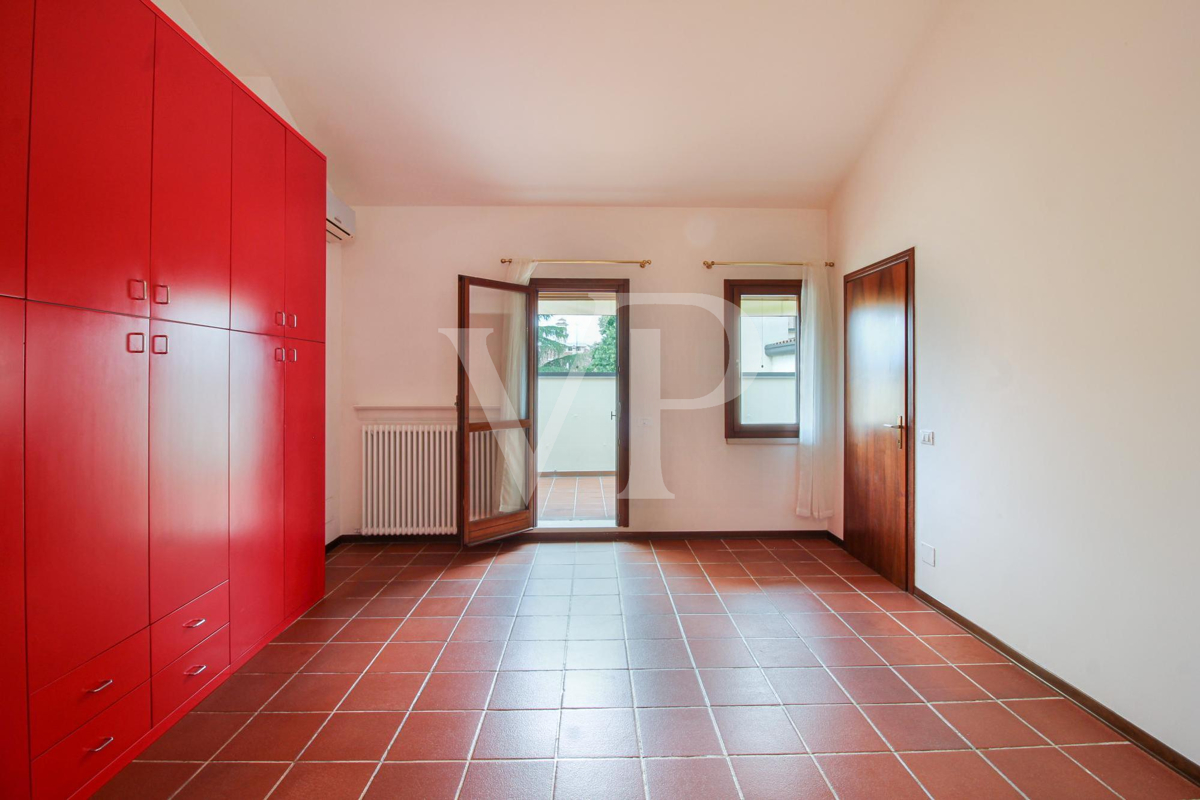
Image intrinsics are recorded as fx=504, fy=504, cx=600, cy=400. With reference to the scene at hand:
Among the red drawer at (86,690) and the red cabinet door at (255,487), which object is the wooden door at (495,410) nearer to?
the red cabinet door at (255,487)

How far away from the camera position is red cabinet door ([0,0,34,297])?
1.31m

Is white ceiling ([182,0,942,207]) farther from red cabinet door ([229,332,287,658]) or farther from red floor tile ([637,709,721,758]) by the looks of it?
red floor tile ([637,709,721,758])

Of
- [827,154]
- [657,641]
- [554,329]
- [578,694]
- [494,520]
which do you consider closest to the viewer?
[578,694]

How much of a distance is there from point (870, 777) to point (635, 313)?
3.20 meters

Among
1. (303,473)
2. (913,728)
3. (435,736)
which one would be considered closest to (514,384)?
(303,473)

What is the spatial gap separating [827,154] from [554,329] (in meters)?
3.88

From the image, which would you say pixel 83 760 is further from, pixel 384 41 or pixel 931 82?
pixel 931 82

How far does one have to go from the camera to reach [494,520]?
12.9ft

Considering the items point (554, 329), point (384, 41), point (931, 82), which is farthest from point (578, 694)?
point (554, 329)

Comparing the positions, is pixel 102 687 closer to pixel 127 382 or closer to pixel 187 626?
pixel 187 626

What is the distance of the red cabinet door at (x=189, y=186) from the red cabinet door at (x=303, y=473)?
1.99ft

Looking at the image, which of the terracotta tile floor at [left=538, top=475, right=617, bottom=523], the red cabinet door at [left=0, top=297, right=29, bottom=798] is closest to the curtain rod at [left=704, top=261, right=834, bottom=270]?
the terracotta tile floor at [left=538, top=475, right=617, bottom=523]

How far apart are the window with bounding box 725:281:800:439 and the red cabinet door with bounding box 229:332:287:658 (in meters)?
3.12

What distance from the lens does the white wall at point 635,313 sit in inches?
159
